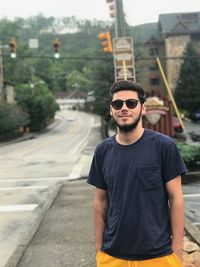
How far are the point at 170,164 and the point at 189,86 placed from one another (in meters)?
62.7

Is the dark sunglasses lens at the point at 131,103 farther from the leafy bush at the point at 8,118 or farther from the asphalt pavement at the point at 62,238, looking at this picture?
the leafy bush at the point at 8,118

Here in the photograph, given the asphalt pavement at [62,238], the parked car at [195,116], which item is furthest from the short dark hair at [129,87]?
the parked car at [195,116]

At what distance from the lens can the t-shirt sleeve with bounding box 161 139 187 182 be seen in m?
3.23

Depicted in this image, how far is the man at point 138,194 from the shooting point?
3.14 metres

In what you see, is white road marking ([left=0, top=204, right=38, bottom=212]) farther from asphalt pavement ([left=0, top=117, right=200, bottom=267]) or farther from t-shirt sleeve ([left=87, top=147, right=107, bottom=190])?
t-shirt sleeve ([left=87, top=147, right=107, bottom=190])

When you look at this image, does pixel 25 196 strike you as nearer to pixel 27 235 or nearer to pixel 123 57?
pixel 123 57

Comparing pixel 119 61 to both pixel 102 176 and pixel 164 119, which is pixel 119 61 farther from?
pixel 102 176

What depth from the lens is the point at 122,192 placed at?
3229mm

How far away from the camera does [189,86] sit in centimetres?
6462

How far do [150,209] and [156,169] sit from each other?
0.83 feet

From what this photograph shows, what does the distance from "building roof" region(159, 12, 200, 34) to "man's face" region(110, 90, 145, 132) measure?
75690 mm

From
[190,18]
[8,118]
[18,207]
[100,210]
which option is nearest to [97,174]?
[100,210]

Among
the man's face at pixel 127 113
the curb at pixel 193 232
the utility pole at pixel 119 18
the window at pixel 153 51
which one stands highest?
the window at pixel 153 51

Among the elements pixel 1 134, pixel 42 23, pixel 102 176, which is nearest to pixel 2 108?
pixel 1 134
